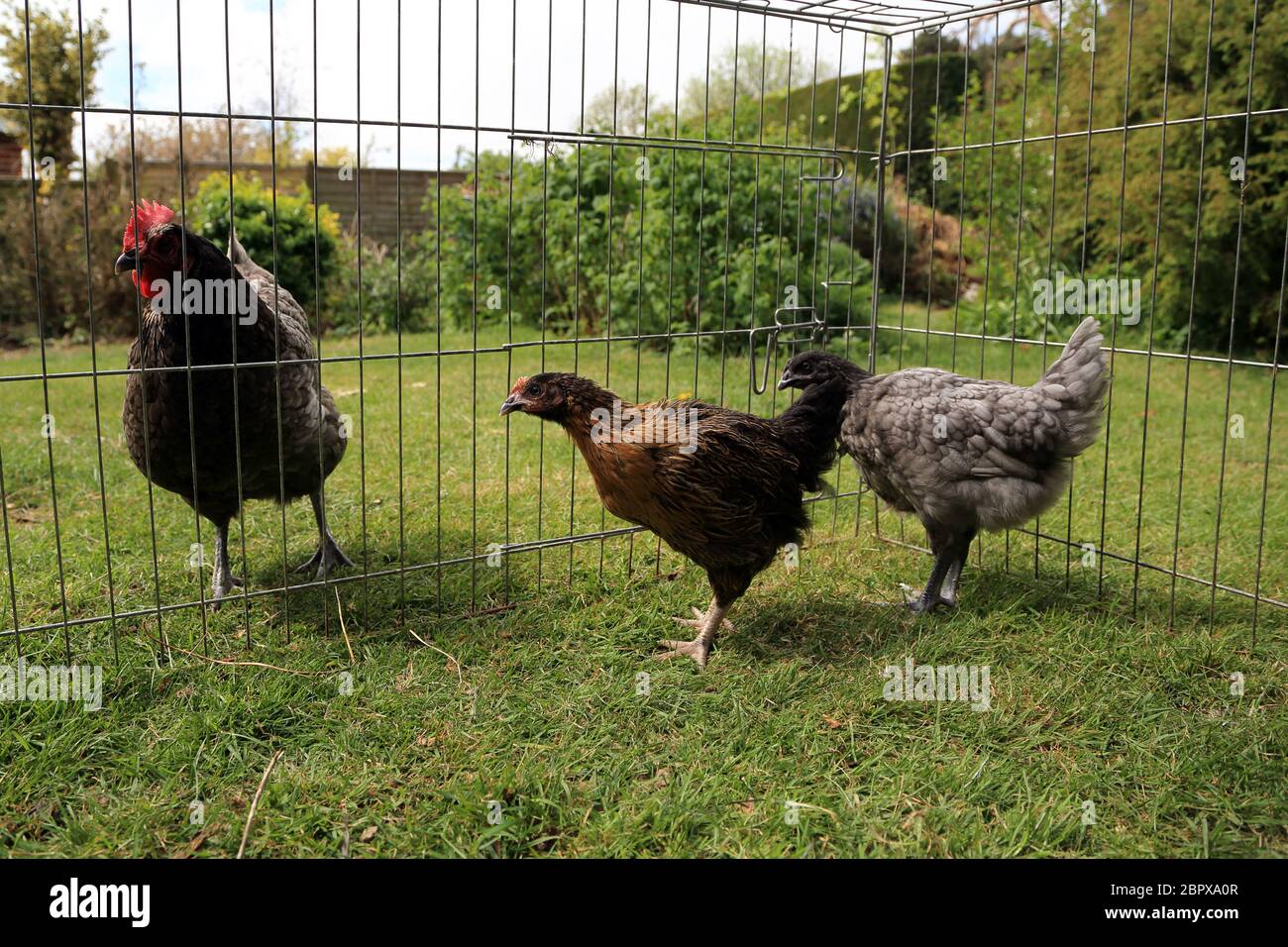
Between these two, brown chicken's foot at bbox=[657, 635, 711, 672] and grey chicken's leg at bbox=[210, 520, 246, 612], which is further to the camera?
grey chicken's leg at bbox=[210, 520, 246, 612]

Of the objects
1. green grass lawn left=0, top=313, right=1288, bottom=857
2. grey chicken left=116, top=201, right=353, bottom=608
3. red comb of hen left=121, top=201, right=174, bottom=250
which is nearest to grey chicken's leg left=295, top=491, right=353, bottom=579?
green grass lawn left=0, top=313, right=1288, bottom=857

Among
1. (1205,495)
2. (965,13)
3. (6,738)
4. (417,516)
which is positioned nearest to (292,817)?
(6,738)

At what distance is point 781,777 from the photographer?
3.15 meters

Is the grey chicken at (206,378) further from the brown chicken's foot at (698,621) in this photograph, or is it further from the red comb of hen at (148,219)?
the brown chicken's foot at (698,621)

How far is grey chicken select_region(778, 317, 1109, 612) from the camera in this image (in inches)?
165

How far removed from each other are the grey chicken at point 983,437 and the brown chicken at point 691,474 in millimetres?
533

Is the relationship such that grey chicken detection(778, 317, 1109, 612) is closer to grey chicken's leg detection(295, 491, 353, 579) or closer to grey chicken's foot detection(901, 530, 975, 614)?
grey chicken's foot detection(901, 530, 975, 614)

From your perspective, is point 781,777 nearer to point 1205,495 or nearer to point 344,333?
point 1205,495

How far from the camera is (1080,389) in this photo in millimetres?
4180

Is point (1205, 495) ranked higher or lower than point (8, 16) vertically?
lower

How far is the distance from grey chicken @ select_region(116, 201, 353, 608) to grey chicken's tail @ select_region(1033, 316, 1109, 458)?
3334mm

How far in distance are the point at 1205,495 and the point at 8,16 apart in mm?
18008

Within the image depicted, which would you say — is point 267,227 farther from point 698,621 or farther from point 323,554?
point 698,621
